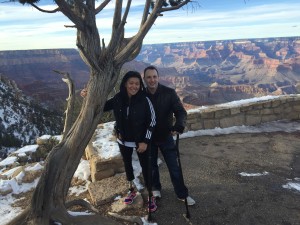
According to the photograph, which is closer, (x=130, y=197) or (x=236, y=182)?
(x=130, y=197)

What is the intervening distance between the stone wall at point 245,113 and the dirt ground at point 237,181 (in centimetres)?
43

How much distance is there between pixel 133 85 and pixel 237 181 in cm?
243

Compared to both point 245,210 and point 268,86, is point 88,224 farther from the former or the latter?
point 268,86

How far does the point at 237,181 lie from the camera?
484cm

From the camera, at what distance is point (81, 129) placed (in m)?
3.58

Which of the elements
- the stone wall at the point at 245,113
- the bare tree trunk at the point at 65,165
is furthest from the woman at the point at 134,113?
the stone wall at the point at 245,113

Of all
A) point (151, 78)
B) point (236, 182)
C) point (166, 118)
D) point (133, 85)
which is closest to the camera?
point (133, 85)

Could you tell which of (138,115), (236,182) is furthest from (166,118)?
(236,182)

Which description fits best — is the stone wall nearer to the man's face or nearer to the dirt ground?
the dirt ground

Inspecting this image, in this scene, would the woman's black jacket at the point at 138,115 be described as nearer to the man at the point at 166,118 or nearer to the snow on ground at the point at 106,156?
the man at the point at 166,118

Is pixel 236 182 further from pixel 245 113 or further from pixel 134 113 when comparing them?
pixel 245 113

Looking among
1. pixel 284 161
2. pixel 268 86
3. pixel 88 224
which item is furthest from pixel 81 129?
pixel 268 86

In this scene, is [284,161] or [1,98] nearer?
A: [284,161]

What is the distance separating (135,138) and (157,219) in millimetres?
1038
